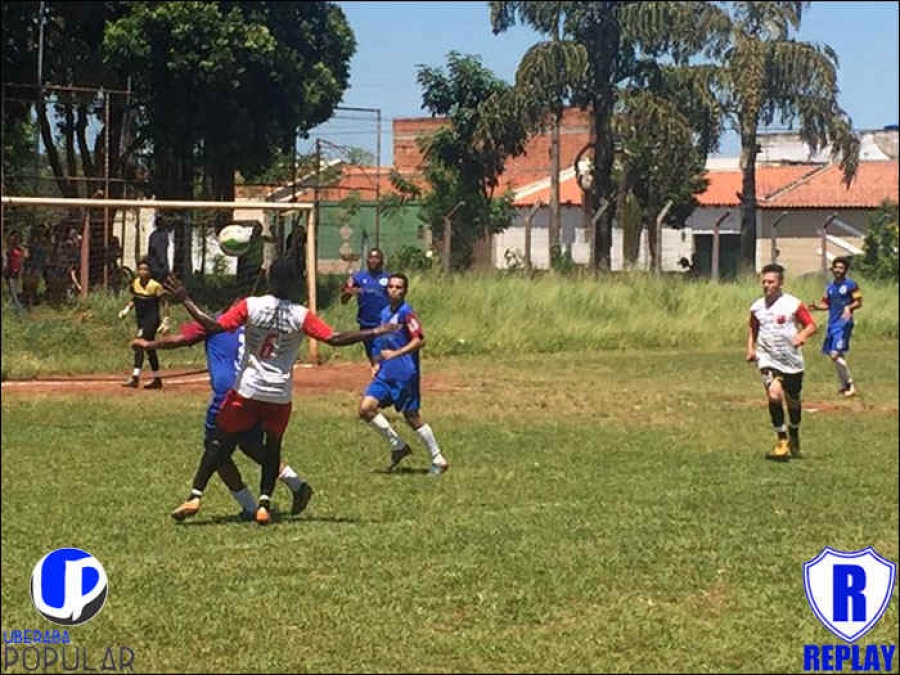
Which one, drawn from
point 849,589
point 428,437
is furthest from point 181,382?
point 428,437

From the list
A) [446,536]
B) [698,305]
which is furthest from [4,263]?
[446,536]

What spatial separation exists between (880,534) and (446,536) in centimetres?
276

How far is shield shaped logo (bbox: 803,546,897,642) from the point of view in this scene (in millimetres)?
1636

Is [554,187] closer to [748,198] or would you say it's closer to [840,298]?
[748,198]

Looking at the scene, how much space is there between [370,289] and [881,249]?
111 centimetres

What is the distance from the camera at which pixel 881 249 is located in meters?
2.54

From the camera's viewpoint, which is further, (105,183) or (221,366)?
(105,183)

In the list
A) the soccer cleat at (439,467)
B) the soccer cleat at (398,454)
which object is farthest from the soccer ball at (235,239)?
the soccer cleat at (439,467)

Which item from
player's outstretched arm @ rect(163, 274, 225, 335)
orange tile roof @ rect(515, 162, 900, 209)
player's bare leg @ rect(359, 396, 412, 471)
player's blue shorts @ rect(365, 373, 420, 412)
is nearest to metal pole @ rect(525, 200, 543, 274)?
orange tile roof @ rect(515, 162, 900, 209)

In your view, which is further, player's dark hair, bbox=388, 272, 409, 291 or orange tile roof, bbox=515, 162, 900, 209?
orange tile roof, bbox=515, 162, 900, 209

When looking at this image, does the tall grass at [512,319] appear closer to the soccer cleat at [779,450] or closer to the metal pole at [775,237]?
the metal pole at [775,237]

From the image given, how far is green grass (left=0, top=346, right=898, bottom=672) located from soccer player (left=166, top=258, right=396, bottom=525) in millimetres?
199

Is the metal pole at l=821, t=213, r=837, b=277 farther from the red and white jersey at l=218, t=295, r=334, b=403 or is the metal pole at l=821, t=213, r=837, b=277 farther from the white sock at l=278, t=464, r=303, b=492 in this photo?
the red and white jersey at l=218, t=295, r=334, b=403

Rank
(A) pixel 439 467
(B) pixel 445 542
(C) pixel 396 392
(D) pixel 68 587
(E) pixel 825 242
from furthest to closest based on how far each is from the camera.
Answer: (A) pixel 439 467 → (B) pixel 445 542 → (C) pixel 396 392 → (E) pixel 825 242 → (D) pixel 68 587
